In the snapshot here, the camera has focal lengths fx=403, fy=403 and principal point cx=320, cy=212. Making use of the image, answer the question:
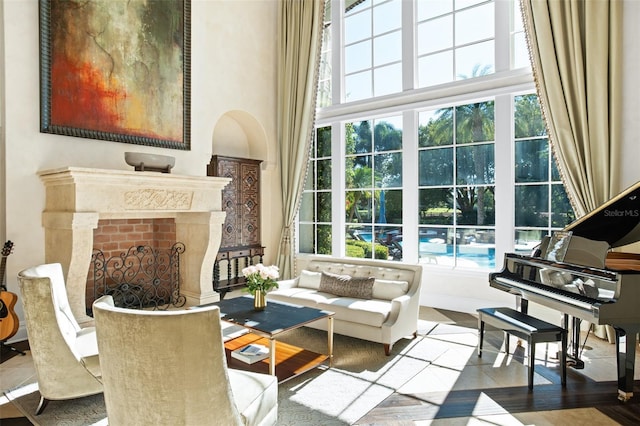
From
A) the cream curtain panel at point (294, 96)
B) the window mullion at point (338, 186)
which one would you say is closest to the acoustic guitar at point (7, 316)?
the cream curtain panel at point (294, 96)

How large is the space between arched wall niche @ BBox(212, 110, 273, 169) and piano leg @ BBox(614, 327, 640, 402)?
539 centimetres

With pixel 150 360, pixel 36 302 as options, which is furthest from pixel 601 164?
pixel 36 302

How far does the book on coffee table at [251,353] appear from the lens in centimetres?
323

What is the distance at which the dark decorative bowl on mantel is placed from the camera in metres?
4.74

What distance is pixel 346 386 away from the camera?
3.09m

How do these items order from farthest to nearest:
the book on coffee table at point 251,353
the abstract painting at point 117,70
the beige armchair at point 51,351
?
A: the abstract painting at point 117,70
the book on coffee table at point 251,353
the beige armchair at point 51,351

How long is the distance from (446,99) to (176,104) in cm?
369

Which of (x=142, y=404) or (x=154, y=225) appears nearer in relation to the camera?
(x=142, y=404)

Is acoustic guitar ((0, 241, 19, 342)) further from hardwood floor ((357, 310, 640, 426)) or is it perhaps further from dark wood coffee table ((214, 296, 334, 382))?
hardwood floor ((357, 310, 640, 426))

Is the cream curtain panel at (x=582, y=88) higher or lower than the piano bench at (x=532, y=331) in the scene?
higher

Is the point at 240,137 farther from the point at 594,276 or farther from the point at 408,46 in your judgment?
the point at 594,276

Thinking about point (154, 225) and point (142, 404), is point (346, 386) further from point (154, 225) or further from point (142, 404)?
point (154, 225)

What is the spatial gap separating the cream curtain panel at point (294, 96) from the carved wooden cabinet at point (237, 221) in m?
0.49

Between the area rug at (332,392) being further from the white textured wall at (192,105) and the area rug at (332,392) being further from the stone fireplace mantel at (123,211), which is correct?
the white textured wall at (192,105)
